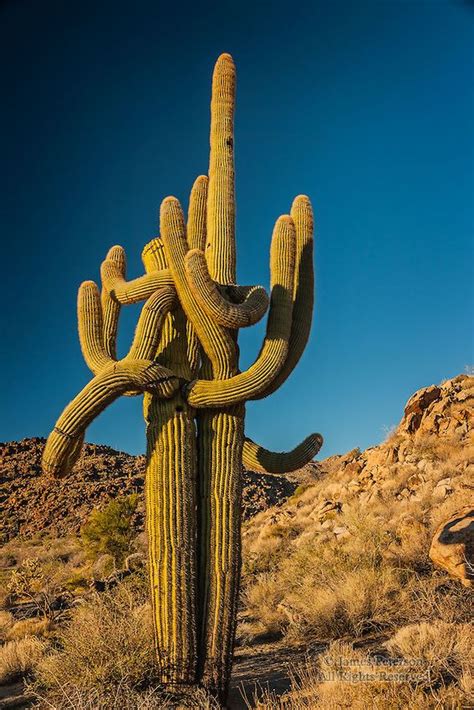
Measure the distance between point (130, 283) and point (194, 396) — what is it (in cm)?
194

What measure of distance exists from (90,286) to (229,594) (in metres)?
4.21

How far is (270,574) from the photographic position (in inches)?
530

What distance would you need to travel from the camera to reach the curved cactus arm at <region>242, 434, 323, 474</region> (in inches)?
306

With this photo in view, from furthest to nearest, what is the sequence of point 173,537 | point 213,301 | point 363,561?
point 363,561 < point 213,301 < point 173,537

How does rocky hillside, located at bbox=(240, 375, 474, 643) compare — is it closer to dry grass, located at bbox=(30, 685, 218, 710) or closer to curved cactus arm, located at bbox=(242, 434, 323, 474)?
curved cactus arm, located at bbox=(242, 434, 323, 474)

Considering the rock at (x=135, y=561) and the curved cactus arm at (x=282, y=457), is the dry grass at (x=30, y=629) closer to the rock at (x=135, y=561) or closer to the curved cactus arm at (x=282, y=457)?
the rock at (x=135, y=561)

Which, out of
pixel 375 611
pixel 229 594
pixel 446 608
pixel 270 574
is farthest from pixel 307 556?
pixel 229 594

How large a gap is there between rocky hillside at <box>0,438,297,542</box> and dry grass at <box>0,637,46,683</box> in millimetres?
20060

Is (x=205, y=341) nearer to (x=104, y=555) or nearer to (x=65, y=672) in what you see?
(x=65, y=672)

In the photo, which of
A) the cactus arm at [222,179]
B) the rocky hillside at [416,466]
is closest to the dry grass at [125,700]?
the cactus arm at [222,179]

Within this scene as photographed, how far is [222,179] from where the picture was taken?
27.5ft

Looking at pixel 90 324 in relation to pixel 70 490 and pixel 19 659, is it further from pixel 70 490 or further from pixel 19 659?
pixel 70 490

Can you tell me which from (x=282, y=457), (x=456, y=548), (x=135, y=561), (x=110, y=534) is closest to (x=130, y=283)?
(x=282, y=457)

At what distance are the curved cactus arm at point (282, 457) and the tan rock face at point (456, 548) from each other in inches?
142
